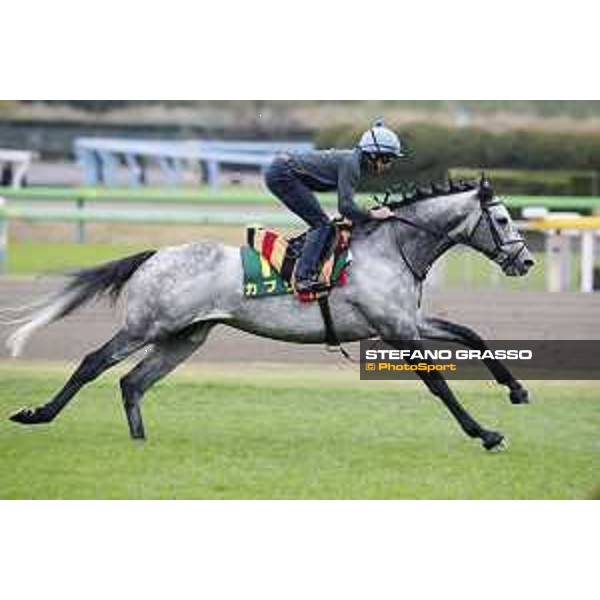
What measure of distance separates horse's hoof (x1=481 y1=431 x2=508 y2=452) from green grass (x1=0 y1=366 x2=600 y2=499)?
3 centimetres

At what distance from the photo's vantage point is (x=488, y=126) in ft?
29.7

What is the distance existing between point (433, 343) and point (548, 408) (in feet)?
1.79

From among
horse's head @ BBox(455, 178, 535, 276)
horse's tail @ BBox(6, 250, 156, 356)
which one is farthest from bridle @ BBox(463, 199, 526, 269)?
horse's tail @ BBox(6, 250, 156, 356)

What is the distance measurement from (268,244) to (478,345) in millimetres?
962

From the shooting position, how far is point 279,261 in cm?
904

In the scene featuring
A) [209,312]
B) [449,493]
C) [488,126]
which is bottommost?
[449,493]

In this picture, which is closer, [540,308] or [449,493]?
[449,493]

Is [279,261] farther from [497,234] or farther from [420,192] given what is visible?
[497,234]

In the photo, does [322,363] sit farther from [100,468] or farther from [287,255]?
[100,468]

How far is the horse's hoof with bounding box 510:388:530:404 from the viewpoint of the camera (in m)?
9.06

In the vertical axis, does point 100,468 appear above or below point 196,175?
below

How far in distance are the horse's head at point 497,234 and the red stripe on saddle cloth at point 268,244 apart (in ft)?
2.67

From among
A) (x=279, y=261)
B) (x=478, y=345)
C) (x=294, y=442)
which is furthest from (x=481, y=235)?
(x=294, y=442)
